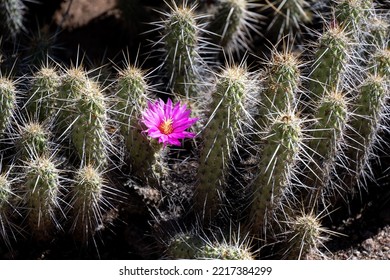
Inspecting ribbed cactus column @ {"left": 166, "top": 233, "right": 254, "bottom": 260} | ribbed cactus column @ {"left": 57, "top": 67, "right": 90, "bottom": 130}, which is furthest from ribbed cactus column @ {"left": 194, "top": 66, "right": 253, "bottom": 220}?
ribbed cactus column @ {"left": 57, "top": 67, "right": 90, "bottom": 130}

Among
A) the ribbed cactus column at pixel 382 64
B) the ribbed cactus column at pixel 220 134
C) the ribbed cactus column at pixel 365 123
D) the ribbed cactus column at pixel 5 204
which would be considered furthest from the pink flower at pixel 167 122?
the ribbed cactus column at pixel 382 64

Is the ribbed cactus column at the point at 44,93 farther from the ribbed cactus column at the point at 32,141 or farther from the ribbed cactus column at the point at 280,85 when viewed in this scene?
the ribbed cactus column at the point at 280,85

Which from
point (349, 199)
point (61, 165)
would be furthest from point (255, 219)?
point (61, 165)

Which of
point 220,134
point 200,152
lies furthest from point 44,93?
point 220,134

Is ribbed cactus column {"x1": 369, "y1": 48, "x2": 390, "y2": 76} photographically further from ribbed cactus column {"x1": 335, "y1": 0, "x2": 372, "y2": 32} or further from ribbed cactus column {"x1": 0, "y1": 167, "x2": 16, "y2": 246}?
ribbed cactus column {"x1": 0, "y1": 167, "x2": 16, "y2": 246}

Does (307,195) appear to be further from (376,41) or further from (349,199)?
(376,41)

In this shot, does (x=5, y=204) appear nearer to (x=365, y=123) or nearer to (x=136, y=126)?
(x=136, y=126)

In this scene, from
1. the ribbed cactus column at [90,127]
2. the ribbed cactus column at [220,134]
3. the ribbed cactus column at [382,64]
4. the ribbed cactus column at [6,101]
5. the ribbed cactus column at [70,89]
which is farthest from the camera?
the ribbed cactus column at [382,64]
